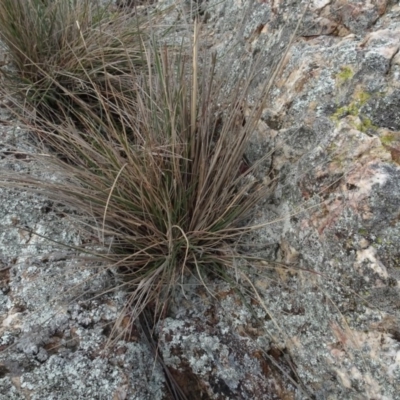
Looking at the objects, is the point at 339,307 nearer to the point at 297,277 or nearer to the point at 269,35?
the point at 297,277

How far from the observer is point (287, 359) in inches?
42.6

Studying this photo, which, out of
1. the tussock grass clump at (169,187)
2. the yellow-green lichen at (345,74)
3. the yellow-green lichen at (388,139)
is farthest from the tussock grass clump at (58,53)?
the yellow-green lichen at (388,139)

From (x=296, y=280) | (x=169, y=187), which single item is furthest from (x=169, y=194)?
(x=296, y=280)

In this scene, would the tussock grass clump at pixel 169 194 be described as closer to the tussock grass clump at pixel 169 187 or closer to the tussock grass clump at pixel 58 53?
the tussock grass clump at pixel 169 187

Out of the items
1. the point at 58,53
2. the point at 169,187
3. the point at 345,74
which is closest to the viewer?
the point at 345,74

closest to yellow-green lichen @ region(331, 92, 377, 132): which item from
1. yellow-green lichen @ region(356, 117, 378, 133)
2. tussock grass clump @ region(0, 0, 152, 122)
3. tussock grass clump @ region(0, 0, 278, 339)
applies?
yellow-green lichen @ region(356, 117, 378, 133)

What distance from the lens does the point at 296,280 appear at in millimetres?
1091

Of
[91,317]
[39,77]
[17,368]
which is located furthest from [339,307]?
[39,77]

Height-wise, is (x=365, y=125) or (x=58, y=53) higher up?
(x=365, y=125)

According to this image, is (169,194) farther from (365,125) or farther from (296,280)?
(365,125)

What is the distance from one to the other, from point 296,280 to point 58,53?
3.68 ft

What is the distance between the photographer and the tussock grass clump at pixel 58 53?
1.52m

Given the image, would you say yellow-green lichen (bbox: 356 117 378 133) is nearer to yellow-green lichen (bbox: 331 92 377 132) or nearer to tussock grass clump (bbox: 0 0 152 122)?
yellow-green lichen (bbox: 331 92 377 132)

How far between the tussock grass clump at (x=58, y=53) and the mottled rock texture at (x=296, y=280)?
376 mm
